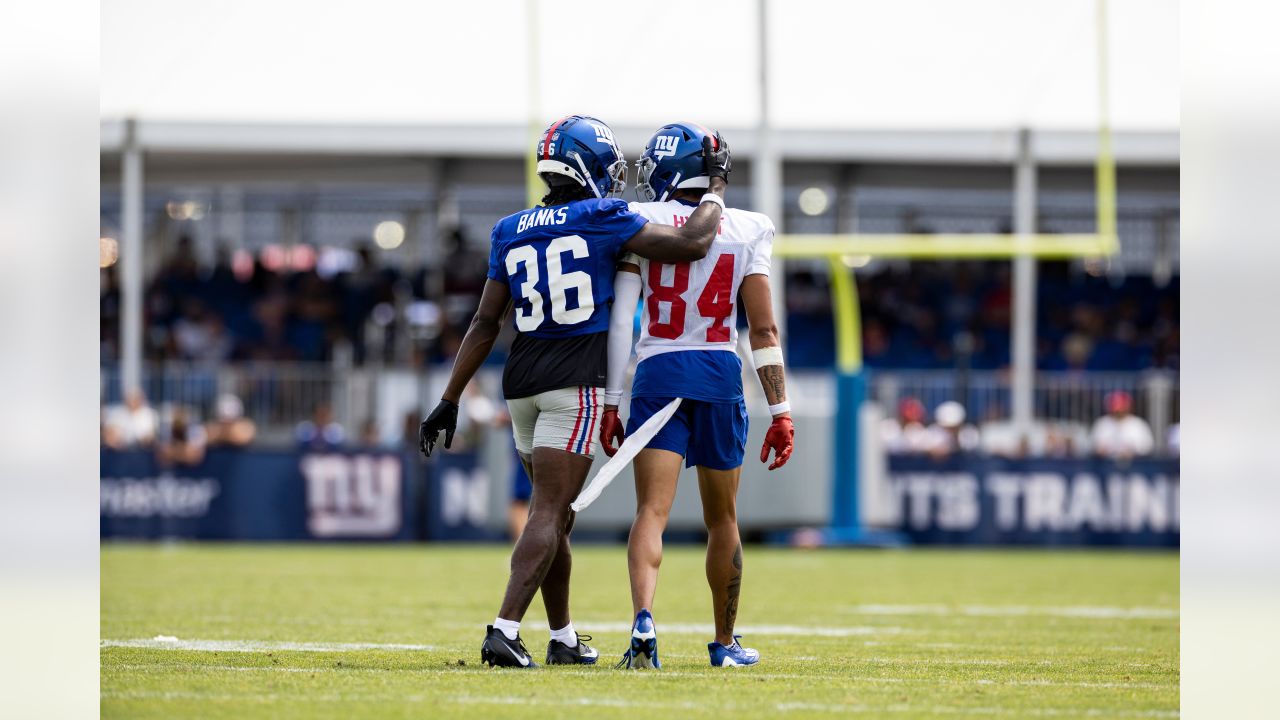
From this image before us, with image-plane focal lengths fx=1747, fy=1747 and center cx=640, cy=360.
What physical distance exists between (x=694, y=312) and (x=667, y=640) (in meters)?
1.98

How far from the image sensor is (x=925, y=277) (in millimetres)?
26953

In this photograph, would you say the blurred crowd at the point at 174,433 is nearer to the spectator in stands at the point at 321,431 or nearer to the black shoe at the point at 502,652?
the spectator in stands at the point at 321,431

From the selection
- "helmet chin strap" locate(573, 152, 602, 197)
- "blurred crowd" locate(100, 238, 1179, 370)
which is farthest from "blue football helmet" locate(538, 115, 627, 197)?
"blurred crowd" locate(100, 238, 1179, 370)

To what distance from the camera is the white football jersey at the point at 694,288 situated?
6230 millimetres

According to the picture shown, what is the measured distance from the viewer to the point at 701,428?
244 inches

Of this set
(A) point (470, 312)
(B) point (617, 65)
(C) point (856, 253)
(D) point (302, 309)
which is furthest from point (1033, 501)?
(D) point (302, 309)

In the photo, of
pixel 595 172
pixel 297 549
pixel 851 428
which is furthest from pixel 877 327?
pixel 595 172

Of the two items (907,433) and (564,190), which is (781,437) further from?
(907,433)

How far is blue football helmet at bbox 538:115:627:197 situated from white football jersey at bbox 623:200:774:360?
0.18 m

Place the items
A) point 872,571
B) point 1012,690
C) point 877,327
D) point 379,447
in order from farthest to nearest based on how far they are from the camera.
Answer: point 877,327 → point 379,447 → point 872,571 → point 1012,690

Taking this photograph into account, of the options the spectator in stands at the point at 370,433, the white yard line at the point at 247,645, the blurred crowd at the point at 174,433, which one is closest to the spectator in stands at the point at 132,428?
the blurred crowd at the point at 174,433

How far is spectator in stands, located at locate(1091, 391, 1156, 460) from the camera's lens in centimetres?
1920
